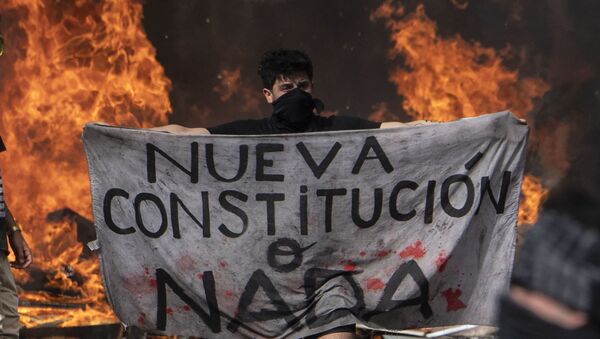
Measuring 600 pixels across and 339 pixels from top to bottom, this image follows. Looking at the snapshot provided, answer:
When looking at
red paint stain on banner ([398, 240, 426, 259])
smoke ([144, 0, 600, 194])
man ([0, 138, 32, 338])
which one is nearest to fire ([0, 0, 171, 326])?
smoke ([144, 0, 600, 194])

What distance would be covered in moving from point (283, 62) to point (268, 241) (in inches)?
39.4

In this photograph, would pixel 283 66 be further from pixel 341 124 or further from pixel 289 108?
pixel 341 124

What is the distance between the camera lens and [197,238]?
4.38 meters

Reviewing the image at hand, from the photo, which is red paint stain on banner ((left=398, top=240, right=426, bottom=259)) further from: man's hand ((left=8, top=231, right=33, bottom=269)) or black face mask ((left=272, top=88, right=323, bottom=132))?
man's hand ((left=8, top=231, right=33, bottom=269))

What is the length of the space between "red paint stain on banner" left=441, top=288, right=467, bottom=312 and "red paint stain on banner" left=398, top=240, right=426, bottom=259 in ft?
0.80

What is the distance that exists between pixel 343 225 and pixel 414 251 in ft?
1.29

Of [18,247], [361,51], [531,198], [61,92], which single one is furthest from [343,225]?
[61,92]

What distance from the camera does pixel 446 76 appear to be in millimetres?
10117

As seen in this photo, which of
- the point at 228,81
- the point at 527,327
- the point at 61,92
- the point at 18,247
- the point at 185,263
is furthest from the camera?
the point at 228,81

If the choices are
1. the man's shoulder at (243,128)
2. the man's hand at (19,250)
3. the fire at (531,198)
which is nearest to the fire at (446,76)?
the fire at (531,198)

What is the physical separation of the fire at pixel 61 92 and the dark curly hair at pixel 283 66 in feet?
18.2

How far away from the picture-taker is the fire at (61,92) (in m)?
9.71

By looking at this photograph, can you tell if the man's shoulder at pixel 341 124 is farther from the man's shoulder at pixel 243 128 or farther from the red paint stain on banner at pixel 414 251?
the red paint stain on banner at pixel 414 251

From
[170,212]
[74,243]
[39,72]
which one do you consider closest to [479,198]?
[170,212]
